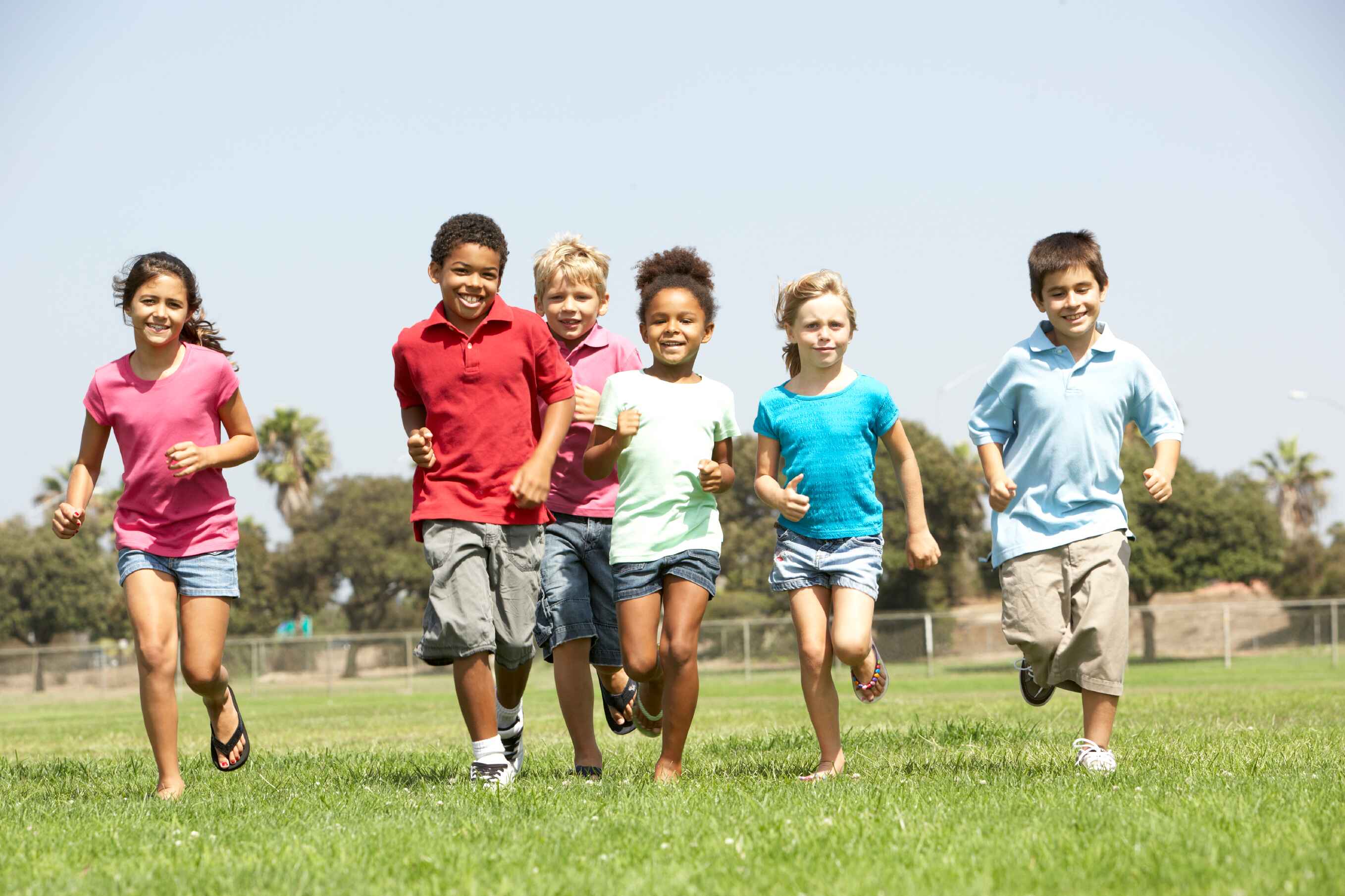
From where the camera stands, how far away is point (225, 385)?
19.2 feet

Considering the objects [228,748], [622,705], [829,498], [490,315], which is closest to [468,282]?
[490,315]

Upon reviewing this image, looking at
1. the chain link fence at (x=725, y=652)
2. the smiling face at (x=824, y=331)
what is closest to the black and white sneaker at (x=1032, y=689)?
the smiling face at (x=824, y=331)

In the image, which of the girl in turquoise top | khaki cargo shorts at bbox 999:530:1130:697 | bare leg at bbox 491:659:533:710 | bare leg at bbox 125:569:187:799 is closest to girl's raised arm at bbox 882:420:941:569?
the girl in turquoise top

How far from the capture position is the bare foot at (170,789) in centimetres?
552

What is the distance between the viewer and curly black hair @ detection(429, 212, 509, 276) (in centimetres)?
570

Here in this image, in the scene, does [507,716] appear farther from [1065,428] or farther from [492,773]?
[1065,428]

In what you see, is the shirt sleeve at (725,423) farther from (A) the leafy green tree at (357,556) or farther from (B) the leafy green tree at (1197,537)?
(A) the leafy green tree at (357,556)

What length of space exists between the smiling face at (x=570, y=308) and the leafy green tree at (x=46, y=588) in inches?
2118

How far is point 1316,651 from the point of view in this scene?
36.2 meters

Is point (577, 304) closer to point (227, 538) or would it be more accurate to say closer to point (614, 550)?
point (614, 550)

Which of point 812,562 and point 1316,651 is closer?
point 812,562

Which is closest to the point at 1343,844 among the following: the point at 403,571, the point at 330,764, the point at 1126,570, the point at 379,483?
the point at 1126,570

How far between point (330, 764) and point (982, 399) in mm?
3767

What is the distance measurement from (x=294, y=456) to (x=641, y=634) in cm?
6056
